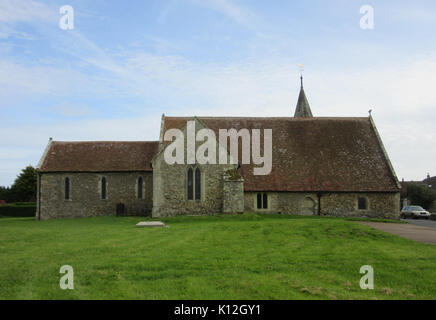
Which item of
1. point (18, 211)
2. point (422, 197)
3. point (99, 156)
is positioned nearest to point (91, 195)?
point (99, 156)

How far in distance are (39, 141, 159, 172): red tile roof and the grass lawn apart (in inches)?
590

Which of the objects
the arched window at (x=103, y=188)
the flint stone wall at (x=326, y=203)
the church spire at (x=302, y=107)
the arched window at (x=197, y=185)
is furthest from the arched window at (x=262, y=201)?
the church spire at (x=302, y=107)

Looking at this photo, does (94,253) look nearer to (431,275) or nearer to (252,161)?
(431,275)

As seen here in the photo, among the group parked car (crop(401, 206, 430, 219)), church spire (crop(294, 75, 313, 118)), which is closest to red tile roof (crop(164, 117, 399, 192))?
church spire (crop(294, 75, 313, 118))

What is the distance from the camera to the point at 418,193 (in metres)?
48.2

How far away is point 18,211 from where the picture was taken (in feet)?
131

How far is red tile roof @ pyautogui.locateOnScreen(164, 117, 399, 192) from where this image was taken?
27375mm

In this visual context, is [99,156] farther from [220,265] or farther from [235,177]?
[220,265]

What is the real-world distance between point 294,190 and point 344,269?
17434 mm

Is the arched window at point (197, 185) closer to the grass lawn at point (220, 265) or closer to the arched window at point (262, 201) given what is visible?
the arched window at point (262, 201)

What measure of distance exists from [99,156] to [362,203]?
70.9ft

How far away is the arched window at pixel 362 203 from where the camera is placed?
27.4 m

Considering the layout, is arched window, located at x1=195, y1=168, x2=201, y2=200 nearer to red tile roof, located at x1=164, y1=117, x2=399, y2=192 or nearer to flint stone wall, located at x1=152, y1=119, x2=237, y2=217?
flint stone wall, located at x1=152, y1=119, x2=237, y2=217
